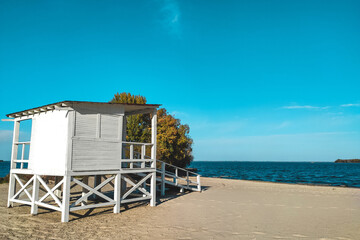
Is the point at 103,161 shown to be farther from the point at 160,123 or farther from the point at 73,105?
the point at 160,123

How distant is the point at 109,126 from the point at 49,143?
8.41 feet

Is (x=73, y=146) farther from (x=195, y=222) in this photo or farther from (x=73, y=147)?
(x=195, y=222)

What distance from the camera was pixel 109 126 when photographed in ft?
38.8

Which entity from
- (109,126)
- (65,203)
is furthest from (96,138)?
(65,203)

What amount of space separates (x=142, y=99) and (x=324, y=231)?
29002 mm

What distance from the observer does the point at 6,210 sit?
40.7 feet

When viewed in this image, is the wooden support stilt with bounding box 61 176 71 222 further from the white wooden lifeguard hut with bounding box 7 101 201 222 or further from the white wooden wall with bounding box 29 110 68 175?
the white wooden wall with bounding box 29 110 68 175

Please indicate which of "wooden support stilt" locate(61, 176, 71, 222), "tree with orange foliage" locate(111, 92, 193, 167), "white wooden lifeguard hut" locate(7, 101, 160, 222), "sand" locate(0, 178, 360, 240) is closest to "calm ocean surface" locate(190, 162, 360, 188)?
"tree with orange foliage" locate(111, 92, 193, 167)

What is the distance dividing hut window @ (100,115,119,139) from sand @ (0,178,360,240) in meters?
3.37

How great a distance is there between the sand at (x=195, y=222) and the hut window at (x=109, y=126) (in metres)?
3.37

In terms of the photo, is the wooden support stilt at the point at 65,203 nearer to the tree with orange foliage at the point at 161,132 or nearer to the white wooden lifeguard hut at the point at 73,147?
the white wooden lifeguard hut at the point at 73,147

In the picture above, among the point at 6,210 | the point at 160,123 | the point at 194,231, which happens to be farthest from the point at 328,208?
the point at 160,123

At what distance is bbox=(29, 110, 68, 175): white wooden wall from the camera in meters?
10.8

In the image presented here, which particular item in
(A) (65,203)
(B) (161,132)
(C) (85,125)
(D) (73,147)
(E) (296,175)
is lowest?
(E) (296,175)
